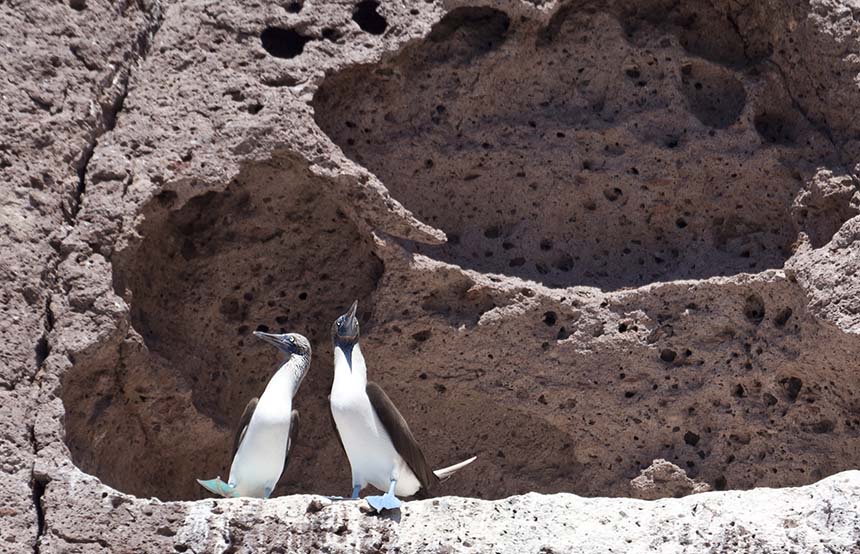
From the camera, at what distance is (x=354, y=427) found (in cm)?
562

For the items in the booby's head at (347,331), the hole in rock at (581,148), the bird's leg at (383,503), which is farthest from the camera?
the hole in rock at (581,148)

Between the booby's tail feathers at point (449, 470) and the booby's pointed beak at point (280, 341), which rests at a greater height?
the booby's pointed beak at point (280, 341)

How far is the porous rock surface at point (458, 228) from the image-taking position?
19.4ft

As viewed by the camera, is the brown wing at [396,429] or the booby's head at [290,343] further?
the booby's head at [290,343]

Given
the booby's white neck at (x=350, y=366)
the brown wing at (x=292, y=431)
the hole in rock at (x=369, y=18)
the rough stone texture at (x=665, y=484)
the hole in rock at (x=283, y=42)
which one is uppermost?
the hole in rock at (x=369, y=18)

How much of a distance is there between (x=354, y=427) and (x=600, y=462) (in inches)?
48.5

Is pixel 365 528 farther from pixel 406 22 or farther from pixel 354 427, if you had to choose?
pixel 406 22

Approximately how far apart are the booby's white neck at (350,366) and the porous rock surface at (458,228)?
44 centimetres

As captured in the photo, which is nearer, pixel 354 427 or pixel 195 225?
pixel 354 427

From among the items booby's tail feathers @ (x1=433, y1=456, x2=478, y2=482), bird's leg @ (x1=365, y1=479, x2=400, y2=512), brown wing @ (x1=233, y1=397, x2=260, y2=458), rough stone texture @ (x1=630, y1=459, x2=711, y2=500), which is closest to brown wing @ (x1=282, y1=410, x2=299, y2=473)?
brown wing @ (x1=233, y1=397, x2=260, y2=458)

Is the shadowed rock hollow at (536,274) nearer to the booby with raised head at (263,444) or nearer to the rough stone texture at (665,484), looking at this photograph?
the rough stone texture at (665,484)

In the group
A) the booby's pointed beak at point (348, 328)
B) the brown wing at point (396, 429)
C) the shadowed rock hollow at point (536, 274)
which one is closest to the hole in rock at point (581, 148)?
the shadowed rock hollow at point (536, 274)

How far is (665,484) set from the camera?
20.3 ft

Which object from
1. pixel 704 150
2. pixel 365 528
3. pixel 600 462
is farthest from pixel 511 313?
pixel 365 528
